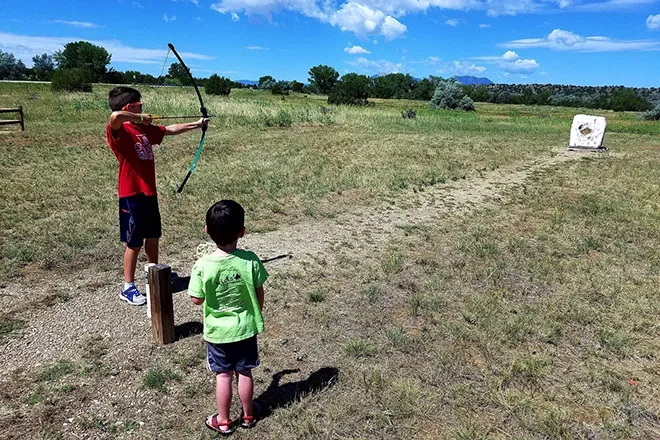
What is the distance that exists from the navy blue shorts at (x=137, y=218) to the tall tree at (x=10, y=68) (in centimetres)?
7423

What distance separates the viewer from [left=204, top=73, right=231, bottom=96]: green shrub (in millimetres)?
39938

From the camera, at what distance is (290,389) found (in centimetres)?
335

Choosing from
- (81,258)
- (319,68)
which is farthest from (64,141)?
(319,68)

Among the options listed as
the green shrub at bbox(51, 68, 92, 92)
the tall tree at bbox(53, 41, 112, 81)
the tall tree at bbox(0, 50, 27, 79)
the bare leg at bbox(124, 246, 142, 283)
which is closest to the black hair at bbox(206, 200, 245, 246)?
the bare leg at bbox(124, 246, 142, 283)

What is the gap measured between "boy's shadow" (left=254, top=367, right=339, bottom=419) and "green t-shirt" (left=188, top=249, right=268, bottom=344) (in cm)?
70

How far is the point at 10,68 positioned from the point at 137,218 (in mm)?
77646

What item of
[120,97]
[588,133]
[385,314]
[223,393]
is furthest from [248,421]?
[588,133]

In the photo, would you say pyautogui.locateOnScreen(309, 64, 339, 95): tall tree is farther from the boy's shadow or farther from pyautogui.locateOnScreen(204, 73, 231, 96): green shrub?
the boy's shadow

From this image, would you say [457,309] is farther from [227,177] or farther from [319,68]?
[319,68]

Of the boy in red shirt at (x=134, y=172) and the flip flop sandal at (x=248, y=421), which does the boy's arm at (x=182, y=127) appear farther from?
the flip flop sandal at (x=248, y=421)

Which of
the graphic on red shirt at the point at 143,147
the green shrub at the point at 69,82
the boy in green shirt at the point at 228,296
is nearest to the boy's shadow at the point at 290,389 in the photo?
the boy in green shirt at the point at 228,296

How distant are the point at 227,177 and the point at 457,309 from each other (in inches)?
268

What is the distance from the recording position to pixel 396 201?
888 cm

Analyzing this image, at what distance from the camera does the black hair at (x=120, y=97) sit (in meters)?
3.84
